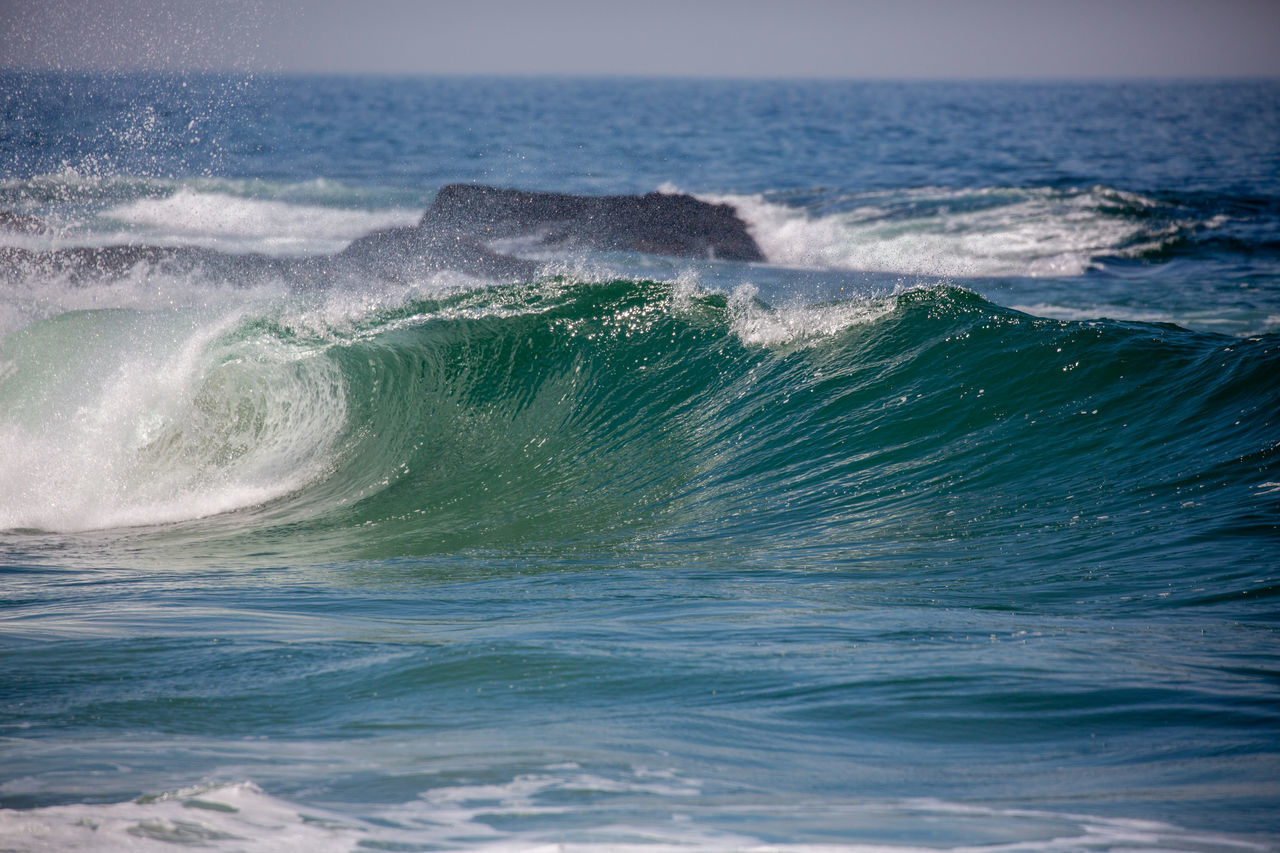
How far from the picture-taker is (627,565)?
5.30m

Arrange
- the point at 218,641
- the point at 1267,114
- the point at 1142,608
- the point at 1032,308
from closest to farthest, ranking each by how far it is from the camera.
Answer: the point at 218,641 < the point at 1142,608 < the point at 1032,308 < the point at 1267,114

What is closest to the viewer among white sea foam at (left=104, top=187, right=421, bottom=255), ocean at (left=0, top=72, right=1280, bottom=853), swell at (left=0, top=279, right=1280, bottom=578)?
ocean at (left=0, top=72, right=1280, bottom=853)

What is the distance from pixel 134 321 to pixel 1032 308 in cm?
1116

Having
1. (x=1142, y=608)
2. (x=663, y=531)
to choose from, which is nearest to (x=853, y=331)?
(x=663, y=531)

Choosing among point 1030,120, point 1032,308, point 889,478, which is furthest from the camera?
point 1030,120

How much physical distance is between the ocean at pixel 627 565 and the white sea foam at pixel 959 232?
370 centimetres

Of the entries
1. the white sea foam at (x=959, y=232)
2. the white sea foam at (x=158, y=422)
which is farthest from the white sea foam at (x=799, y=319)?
the white sea foam at (x=959, y=232)

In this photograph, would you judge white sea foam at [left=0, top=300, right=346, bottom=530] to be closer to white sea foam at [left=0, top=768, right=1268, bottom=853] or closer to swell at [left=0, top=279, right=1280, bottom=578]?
swell at [left=0, top=279, right=1280, bottom=578]

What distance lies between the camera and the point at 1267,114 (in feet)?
221

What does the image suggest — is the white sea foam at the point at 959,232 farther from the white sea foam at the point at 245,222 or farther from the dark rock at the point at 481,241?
the white sea foam at the point at 245,222

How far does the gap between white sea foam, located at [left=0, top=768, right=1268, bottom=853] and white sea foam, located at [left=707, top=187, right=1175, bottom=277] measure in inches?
588

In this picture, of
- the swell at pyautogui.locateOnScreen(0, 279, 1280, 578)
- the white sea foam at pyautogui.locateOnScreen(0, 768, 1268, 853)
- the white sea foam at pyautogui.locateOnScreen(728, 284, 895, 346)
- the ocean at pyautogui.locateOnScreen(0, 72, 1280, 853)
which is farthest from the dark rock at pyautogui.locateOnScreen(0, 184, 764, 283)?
the white sea foam at pyautogui.locateOnScreen(0, 768, 1268, 853)

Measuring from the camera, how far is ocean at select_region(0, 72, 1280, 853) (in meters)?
2.62

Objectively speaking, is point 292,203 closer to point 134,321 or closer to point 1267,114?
point 134,321
